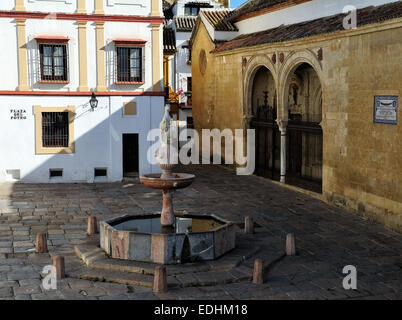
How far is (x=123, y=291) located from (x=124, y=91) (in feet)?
44.4

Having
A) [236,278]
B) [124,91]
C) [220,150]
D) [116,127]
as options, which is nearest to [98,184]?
[116,127]

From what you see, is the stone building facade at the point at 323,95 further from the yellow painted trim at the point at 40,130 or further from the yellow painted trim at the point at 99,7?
the yellow painted trim at the point at 40,130

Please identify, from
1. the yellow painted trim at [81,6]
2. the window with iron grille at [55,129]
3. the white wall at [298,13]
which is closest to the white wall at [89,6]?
the yellow painted trim at [81,6]

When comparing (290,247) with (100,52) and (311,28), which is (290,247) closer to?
(311,28)

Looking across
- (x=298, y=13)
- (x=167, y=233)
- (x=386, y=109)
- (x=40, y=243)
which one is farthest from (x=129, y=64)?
(x=167, y=233)

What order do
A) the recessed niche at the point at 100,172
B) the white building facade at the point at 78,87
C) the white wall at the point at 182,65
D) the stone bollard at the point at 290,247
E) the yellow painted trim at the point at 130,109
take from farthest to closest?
the white wall at the point at 182,65
the recessed niche at the point at 100,172
the yellow painted trim at the point at 130,109
the white building facade at the point at 78,87
the stone bollard at the point at 290,247

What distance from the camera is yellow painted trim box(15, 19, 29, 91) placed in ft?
72.5

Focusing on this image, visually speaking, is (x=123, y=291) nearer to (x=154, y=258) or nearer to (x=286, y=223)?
(x=154, y=258)

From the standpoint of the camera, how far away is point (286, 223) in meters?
16.5

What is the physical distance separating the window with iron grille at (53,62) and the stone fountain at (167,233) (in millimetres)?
10147

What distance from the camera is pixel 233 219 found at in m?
17.0

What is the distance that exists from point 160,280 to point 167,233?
7.66 ft

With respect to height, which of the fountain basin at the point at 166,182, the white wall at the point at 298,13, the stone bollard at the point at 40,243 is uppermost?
the white wall at the point at 298,13

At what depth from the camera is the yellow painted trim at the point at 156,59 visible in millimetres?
23281
